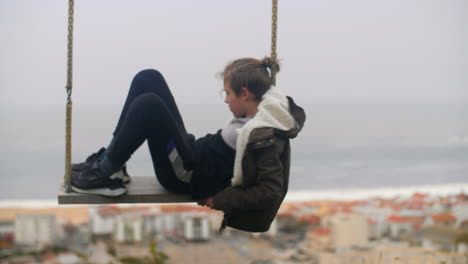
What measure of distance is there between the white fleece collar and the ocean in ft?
59.2

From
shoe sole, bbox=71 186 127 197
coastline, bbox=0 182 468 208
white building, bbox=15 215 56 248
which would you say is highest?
shoe sole, bbox=71 186 127 197

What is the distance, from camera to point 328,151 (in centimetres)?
2489

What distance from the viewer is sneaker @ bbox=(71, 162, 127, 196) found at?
6.24ft

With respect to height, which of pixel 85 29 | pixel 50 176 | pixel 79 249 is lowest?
pixel 79 249

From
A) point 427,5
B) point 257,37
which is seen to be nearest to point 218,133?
point 257,37

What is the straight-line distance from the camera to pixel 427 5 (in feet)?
125

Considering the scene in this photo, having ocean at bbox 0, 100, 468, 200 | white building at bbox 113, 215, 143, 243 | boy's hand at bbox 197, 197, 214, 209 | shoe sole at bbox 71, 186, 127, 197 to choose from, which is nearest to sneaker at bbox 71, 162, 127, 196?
shoe sole at bbox 71, 186, 127, 197

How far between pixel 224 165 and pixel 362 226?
21.1 metres

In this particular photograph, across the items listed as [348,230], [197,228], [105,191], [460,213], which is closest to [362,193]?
[348,230]

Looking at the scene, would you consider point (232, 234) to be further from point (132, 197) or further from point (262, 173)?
point (262, 173)

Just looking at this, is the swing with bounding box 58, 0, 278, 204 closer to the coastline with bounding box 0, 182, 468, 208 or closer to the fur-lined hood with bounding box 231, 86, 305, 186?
the fur-lined hood with bounding box 231, 86, 305, 186

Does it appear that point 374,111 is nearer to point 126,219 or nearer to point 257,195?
point 126,219

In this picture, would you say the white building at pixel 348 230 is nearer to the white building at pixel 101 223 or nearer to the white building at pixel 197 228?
the white building at pixel 197 228

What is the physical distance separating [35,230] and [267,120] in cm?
2118
